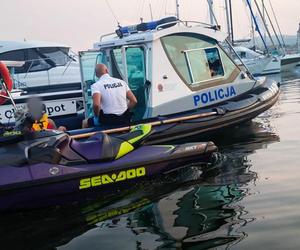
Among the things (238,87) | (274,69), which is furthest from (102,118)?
(274,69)

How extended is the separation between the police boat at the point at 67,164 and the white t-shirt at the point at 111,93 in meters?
1.50

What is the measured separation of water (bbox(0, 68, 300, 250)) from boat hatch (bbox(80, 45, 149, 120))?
216 cm

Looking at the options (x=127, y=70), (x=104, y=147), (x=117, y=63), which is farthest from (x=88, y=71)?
(x=104, y=147)

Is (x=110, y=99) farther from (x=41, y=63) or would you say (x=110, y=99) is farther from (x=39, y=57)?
(x=39, y=57)

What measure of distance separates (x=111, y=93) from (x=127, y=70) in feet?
3.50

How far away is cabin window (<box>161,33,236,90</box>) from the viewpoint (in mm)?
8367

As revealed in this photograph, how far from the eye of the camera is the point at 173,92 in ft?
27.1

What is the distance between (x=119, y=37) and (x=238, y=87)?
2325 mm

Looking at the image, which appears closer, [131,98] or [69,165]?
[69,165]

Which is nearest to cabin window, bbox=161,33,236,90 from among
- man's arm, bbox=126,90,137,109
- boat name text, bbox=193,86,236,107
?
boat name text, bbox=193,86,236,107

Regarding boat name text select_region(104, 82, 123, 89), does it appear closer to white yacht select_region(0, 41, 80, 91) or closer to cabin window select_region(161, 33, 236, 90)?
cabin window select_region(161, 33, 236, 90)

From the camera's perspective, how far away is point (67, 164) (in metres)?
5.29

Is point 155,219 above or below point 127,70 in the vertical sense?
below

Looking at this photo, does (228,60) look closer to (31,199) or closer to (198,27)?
(198,27)
